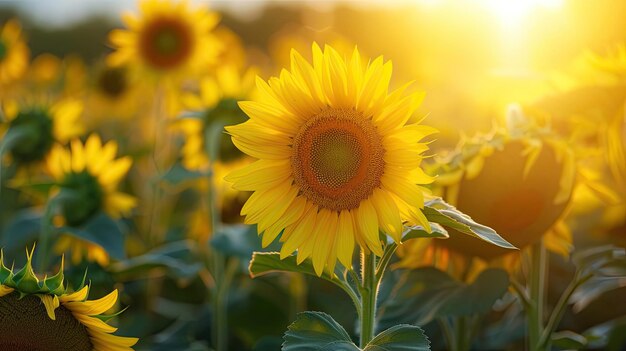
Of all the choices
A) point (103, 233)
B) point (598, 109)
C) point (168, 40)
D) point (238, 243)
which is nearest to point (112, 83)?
point (168, 40)

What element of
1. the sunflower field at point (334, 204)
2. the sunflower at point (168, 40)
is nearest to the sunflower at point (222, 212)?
the sunflower field at point (334, 204)

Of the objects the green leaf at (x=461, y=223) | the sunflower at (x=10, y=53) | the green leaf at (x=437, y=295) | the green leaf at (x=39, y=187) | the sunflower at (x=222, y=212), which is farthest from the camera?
the sunflower at (x=10, y=53)

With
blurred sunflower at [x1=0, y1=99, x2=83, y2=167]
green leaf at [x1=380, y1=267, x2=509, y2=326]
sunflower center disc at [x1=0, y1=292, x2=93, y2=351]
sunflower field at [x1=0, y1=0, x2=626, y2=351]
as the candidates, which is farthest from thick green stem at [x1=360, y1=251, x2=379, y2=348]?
blurred sunflower at [x1=0, y1=99, x2=83, y2=167]

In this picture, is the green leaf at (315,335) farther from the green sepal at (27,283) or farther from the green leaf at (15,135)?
the green leaf at (15,135)

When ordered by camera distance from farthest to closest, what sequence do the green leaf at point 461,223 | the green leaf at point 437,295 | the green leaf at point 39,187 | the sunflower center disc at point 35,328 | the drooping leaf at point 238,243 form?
the green leaf at point 39,187, the drooping leaf at point 238,243, the green leaf at point 437,295, the sunflower center disc at point 35,328, the green leaf at point 461,223

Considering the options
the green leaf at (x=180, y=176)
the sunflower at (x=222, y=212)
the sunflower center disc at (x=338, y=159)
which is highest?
the sunflower center disc at (x=338, y=159)

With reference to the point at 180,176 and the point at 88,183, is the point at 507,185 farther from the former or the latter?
the point at 88,183

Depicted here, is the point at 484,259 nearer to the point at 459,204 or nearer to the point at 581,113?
the point at 459,204
